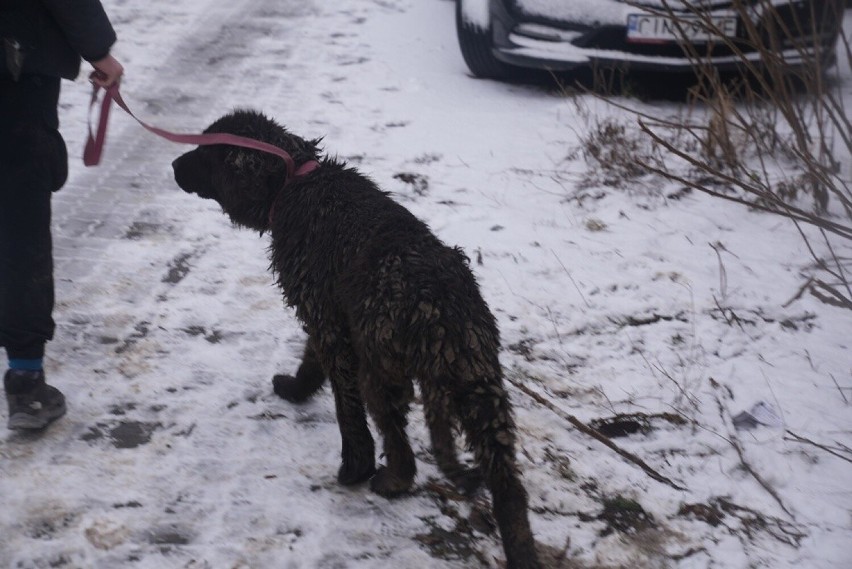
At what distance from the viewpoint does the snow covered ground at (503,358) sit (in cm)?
294

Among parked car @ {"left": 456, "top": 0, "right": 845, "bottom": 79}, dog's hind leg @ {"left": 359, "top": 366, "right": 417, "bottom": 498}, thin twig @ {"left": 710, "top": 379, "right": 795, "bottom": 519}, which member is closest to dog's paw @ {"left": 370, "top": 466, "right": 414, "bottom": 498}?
dog's hind leg @ {"left": 359, "top": 366, "right": 417, "bottom": 498}

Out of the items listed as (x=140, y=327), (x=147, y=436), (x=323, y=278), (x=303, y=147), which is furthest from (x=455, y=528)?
(x=140, y=327)

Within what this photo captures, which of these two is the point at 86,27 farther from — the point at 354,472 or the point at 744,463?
the point at 744,463

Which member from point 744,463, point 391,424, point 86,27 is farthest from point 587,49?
point 391,424

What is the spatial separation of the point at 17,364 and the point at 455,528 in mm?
1899

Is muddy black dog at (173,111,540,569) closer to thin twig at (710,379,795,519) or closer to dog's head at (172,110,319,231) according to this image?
dog's head at (172,110,319,231)

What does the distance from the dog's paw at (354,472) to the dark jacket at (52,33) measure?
6.12ft

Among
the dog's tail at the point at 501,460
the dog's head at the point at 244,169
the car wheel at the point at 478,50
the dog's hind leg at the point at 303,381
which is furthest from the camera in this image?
the car wheel at the point at 478,50

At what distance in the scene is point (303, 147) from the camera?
3539 mm

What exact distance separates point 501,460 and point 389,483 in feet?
2.09

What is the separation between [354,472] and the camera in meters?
3.17

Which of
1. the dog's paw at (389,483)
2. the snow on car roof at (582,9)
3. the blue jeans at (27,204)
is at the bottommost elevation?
the dog's paw at (389,483)

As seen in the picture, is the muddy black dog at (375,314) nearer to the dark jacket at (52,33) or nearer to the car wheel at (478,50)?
the dark jacket at (52,33)

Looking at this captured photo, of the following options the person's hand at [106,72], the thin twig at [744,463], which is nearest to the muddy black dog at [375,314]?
the person's hand at [106,72]
